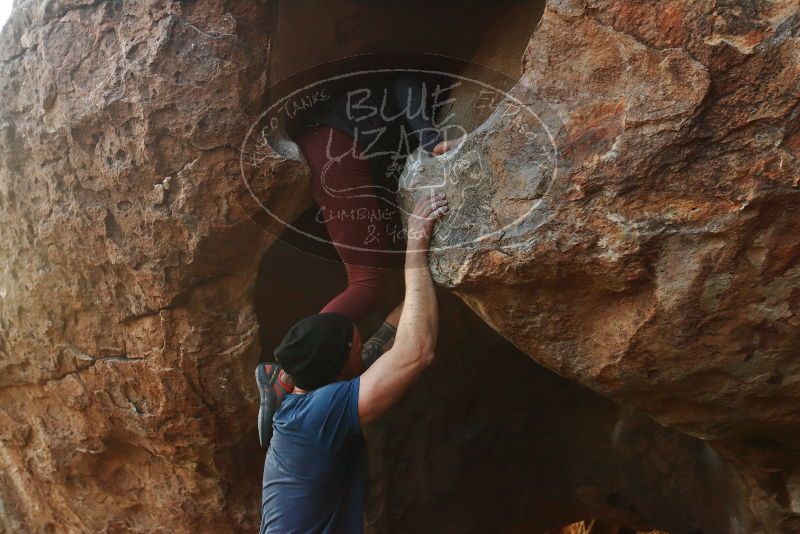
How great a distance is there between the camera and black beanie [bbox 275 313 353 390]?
1.43 meters

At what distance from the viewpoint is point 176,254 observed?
1650mm

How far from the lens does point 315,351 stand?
1.42m

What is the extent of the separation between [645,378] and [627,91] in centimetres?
51

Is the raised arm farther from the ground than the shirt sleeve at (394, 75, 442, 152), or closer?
closer

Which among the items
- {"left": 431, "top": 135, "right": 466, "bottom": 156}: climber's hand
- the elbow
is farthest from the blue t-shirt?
{"left": 431, "top": 135, "right": 466, "bottom": 156}: climber's hand

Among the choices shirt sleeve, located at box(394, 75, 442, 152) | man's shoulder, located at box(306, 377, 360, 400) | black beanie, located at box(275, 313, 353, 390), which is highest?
shirt sleeve, located at box(394, 75, 442, 152)

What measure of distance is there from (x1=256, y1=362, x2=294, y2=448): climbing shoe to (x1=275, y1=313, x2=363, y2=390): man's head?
0.61ft

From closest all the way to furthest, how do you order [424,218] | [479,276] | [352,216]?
1. [479,276]
2. [424,218]
3. [352,216]

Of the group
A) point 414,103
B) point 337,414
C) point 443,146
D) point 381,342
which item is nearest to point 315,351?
Result: point 337,414

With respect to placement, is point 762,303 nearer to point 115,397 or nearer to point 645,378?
point 645,378

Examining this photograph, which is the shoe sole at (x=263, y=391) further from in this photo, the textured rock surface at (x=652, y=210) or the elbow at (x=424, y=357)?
the textured rock surface at (x=652, y=210)

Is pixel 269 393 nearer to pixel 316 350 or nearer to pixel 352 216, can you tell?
pixel 316 350

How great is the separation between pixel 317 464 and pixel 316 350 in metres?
0.22

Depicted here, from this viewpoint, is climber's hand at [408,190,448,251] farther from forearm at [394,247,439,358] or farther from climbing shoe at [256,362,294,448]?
climbing shoe at [256,362,294,448]
